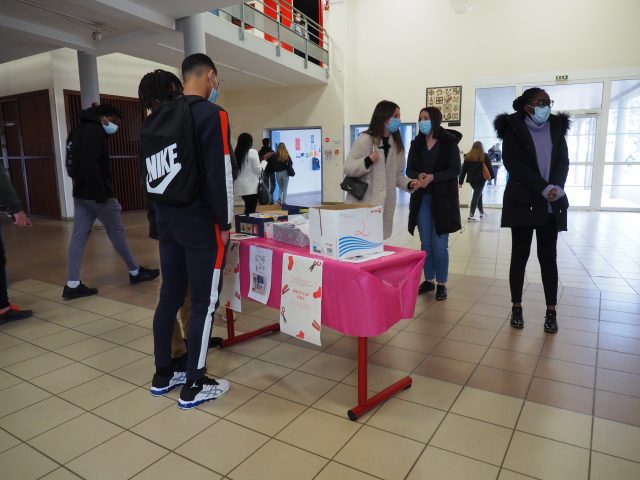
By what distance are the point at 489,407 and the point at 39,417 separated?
81.2 inches

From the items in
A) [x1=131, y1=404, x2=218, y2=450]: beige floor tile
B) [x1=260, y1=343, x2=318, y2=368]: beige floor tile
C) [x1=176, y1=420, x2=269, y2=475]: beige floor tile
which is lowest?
[x1=131, y1=404, x2=218, y2=450]: beige floor tile

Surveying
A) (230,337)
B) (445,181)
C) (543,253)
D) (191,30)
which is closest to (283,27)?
(191,30)

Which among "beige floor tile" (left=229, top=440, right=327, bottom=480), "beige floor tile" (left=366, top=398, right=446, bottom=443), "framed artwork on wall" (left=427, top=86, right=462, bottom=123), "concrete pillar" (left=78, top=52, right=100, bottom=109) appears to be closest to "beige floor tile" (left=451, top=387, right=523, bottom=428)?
"beige floor tile" (left=366, top=398, right=446, bottom=443)

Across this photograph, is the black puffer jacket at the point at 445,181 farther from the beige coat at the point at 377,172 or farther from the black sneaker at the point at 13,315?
the black sneaker at the point at 13,315

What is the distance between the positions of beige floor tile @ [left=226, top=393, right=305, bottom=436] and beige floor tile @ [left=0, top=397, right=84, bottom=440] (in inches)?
29.9

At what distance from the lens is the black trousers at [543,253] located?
2916 mm

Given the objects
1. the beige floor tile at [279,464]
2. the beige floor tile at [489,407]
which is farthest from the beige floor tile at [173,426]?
the beige floor tile at [489,407]

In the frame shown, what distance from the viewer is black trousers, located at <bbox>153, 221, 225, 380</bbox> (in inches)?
78.3

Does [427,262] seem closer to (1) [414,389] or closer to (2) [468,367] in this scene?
(2) [468,367]

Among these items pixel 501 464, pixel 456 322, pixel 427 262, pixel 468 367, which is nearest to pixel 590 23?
pixel 427 262

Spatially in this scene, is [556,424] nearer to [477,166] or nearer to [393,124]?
[393,124]

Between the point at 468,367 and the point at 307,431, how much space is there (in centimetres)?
105

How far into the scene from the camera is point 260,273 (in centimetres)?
233

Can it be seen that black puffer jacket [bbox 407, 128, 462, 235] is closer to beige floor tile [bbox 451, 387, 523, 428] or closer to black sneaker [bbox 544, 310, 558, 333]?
black sneaker [bbox 544, 310, 558, 333]
